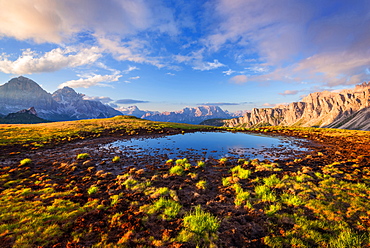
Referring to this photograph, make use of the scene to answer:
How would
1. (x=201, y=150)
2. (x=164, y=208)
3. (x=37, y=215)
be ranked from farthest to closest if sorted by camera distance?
(x=201, y=150)
(x=164, y=208)
(x=37, y=215)

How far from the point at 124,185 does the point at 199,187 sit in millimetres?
6963

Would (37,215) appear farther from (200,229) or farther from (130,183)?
(200,229)

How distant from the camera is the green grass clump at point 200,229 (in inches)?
288

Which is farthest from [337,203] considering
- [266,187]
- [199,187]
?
[199,187]

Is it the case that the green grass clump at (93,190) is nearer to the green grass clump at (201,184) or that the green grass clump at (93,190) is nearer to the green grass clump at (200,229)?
the green grass clump at (200,229)

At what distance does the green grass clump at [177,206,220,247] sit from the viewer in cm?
732

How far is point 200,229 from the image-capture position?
7902 millimetres

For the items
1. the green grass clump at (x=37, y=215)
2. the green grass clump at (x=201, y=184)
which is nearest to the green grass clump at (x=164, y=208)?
the green grass clump at (x=201, y=184)

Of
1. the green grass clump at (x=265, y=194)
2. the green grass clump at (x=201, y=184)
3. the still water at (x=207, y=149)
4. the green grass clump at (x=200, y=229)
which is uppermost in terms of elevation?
the green grass clump at (x=200, y=229)

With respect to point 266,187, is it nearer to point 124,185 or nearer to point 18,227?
point 124,185

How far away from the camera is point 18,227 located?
26.6ft

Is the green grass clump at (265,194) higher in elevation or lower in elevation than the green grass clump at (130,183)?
higher

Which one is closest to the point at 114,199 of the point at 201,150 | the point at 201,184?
the point at 201,184

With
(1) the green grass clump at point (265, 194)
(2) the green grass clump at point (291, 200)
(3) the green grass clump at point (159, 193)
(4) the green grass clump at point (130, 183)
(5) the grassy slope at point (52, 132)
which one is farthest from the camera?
(5) the grassy slope at point (52, 132)
